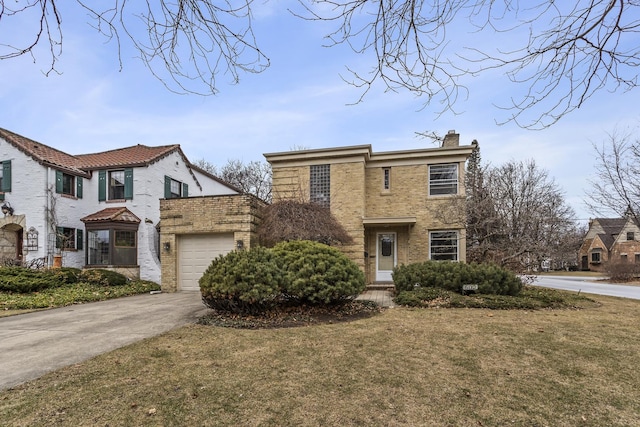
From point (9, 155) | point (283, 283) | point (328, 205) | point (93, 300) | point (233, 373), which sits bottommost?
point (93, 300)

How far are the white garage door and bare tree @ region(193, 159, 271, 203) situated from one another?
1831cm

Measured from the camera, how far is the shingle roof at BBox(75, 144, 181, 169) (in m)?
16.2

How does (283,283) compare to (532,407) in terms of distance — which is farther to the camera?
(283,283)

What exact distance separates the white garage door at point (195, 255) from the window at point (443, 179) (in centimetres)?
863

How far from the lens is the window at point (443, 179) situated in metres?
13.9

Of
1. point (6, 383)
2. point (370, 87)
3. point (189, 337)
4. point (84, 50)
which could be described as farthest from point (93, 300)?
point (370, 87)

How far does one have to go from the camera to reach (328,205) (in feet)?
46.2

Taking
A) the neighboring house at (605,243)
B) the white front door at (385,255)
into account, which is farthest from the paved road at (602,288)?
the neighboring house at (605,243)

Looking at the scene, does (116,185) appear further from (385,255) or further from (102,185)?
(385,255)

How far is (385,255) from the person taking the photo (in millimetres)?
14656

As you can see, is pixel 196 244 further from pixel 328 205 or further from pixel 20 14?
pixel 20 14

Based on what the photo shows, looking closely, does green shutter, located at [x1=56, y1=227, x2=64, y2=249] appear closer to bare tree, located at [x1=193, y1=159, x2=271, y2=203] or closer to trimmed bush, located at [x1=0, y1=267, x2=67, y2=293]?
trimmed bush, located at [x1=0, y1=267, x2=67, y2=293]

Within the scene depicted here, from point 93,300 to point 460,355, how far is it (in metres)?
11.3

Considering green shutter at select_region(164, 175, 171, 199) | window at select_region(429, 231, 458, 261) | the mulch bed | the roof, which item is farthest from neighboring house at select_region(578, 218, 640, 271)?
the roof
